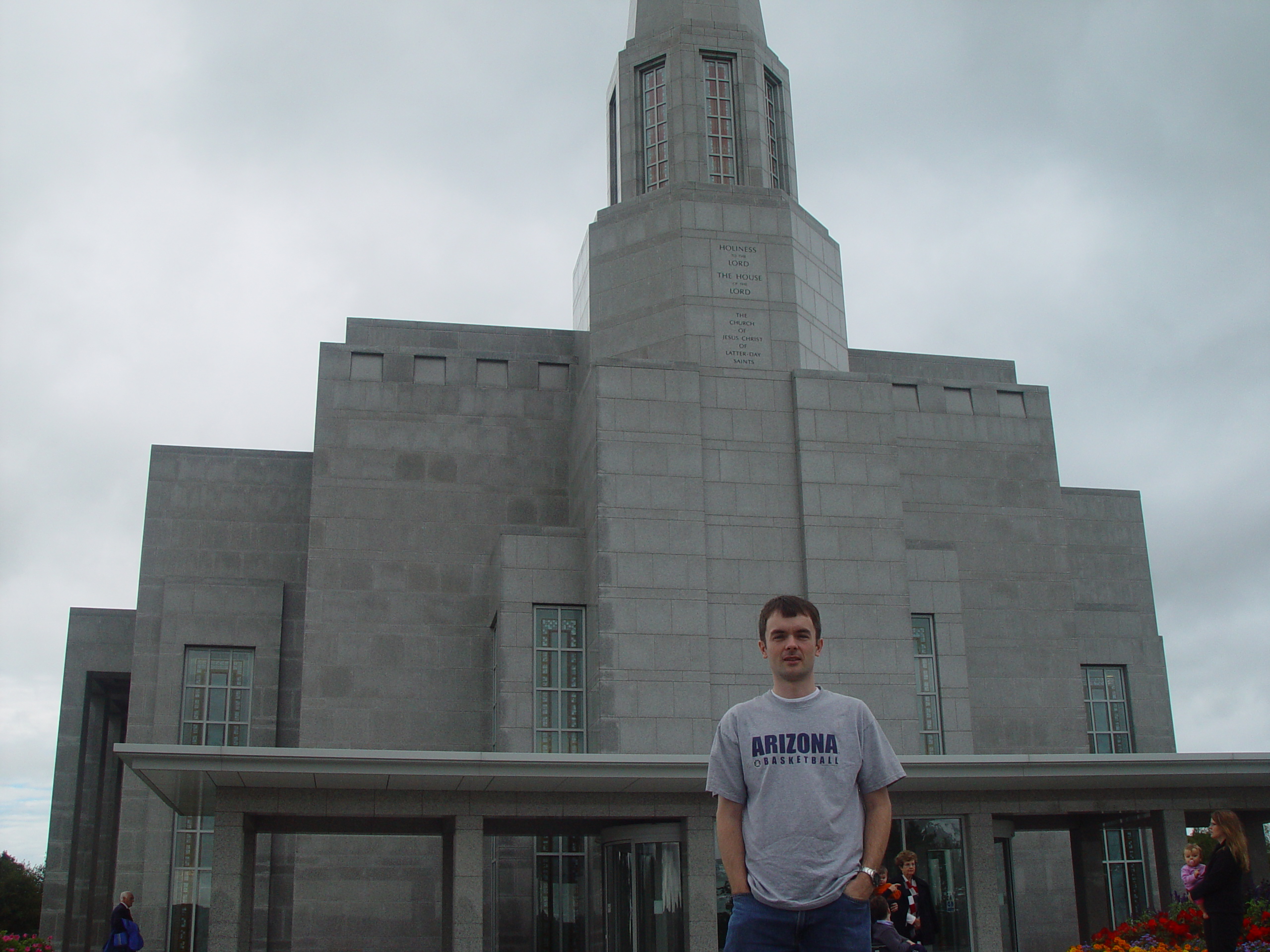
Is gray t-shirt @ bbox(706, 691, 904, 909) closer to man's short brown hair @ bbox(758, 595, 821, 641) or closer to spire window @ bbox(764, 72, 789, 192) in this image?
man's short brown hair @ bbox(758, 595, 821, 641)

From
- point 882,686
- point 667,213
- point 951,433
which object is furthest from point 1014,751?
point 667,213

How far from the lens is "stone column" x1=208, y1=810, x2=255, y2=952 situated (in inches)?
607

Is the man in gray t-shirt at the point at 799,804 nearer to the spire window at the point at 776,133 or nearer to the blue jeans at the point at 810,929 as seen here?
the blue jeans at the point at 810,929

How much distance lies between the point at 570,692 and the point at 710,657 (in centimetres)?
278

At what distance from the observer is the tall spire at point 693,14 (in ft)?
89.7

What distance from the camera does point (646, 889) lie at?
17.3 meters

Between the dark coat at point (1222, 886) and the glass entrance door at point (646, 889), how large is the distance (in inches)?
314

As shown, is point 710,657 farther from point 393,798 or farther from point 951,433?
point 951,433

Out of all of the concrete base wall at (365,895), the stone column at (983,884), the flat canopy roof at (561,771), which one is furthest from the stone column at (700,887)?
the concrete base wall at (365,895)

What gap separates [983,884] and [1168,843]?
3.20 meters

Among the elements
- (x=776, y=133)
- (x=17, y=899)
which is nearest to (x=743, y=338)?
(x=776, y=133)

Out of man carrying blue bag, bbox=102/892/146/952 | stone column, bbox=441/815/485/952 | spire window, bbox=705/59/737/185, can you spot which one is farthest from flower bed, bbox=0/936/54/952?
spire window, bbox=705/59/737/185

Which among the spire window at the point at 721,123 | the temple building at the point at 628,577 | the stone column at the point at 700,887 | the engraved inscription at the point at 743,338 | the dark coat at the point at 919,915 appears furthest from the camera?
the spire window at the point at 721,123

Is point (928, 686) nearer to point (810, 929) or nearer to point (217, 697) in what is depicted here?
point (217, 697)
